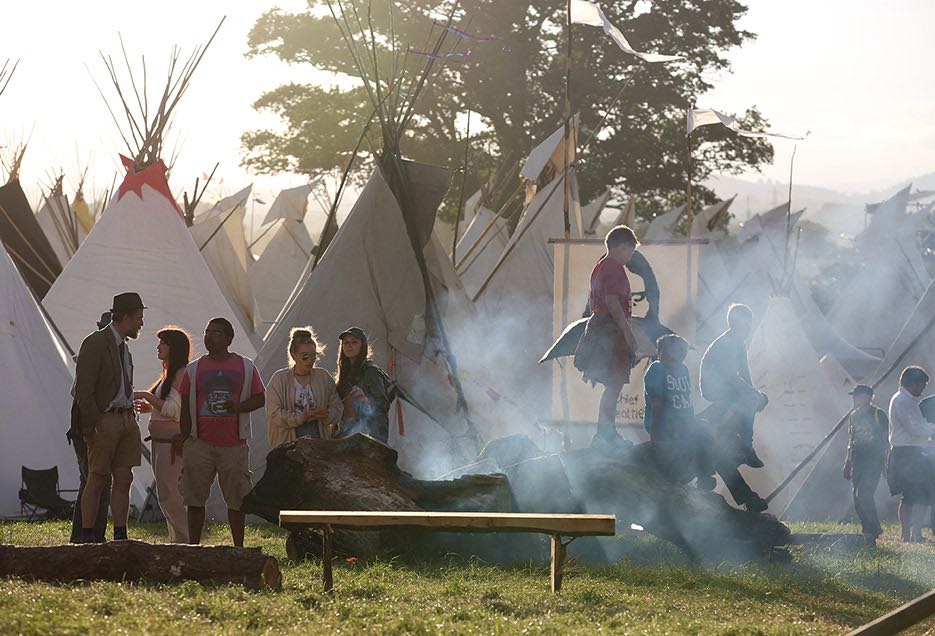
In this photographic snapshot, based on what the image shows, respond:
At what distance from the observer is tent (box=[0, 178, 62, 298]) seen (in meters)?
15.1

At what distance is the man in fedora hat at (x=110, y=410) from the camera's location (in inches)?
262

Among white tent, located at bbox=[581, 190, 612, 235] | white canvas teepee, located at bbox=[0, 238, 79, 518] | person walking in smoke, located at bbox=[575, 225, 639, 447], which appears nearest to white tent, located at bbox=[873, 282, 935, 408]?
person walking in smoke, located at bbox=[575, 225, 639, 447]

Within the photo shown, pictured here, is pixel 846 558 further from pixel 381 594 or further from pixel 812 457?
pixel 812 457

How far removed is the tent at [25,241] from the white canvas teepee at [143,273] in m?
3.53

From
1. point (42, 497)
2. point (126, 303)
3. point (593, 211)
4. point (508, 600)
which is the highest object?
point (593, 211)

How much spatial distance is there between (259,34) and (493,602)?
25983 millimetres

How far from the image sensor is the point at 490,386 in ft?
37.0

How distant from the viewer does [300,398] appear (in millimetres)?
7668

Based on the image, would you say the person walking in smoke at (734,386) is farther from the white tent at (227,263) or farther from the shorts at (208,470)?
the white tent at (227,263)

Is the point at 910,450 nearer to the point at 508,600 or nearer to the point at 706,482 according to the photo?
the point at 706,482

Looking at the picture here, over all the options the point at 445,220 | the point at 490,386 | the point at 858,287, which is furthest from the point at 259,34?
the point at 490,386

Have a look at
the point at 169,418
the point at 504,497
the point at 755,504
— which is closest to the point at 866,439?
the point at 755,504

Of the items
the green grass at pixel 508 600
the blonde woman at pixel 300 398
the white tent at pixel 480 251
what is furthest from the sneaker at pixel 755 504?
the white tent at pixel 480 251

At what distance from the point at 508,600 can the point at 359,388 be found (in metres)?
2.59
